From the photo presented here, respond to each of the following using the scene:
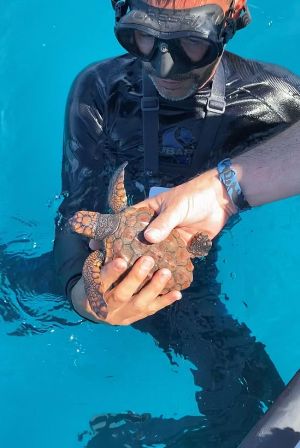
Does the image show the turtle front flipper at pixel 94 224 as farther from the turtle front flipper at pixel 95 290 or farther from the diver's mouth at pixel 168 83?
the diver's mouth at pixel 168 83

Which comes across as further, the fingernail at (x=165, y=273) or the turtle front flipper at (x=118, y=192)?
the turtle front flipper at (x=118, y=192)

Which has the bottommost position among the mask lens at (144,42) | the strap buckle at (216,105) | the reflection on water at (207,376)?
the reflection on water at (207,376)

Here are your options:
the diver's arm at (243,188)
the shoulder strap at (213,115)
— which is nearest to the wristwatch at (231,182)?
the diver's arm at (243,188)

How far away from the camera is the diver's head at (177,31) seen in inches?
123

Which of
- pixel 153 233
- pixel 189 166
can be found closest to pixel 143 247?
pixel 153 233

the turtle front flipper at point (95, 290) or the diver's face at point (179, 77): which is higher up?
the diver's face at point (179, 77)

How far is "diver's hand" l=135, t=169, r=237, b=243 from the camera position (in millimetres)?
3178

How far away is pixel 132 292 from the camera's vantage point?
10.0ft

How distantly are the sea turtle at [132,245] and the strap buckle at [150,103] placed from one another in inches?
31.3

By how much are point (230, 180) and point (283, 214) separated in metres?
2.44

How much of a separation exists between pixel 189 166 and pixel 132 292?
1261 millimetres

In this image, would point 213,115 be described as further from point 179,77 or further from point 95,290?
point 95,290

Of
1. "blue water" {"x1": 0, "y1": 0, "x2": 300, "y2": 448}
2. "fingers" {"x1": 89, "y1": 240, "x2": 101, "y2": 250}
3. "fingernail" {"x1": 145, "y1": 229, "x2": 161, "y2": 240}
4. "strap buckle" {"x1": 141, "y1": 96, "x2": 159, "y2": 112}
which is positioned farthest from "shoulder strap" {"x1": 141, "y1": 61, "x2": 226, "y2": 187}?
"blue water" {"x1": 0, "y1": 0, "x2": 300, "y2": 448}

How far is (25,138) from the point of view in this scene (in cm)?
641
